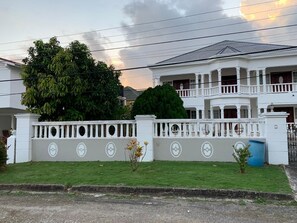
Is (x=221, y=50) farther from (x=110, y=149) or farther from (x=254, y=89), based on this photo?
(x=110, y=149)

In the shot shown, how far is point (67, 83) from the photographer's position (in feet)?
45.9

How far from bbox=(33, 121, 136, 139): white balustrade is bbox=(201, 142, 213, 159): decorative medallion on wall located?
2508mm

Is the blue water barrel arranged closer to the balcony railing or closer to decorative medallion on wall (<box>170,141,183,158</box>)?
decorative medallion on wall (<box>170,141,183,158</box>)

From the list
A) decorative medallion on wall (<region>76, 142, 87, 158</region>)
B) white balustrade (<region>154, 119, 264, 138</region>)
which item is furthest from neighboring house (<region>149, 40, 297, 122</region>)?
decorative medallion on wall (<region>76, 142, 87, 158</region>)

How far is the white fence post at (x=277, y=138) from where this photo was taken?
9.25 m

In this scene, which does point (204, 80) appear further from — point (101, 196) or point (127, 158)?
point (101, 196)

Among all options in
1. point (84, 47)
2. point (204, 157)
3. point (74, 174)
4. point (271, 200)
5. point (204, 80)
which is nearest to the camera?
point (271, 200)

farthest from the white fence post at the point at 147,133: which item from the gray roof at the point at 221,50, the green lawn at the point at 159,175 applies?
the gray roof at the point at 221,50

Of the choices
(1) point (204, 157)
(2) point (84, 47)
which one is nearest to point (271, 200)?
(1) point (204, 157)

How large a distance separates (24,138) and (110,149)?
Result: 3.43 metres

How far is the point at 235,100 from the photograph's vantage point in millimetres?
22891

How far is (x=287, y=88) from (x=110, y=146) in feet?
57.9

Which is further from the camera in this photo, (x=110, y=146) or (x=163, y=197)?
(x=110, y=146)

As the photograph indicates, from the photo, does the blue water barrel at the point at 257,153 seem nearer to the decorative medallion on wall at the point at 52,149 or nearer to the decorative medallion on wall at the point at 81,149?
the decorative medallion on wall at the point at 81,149
